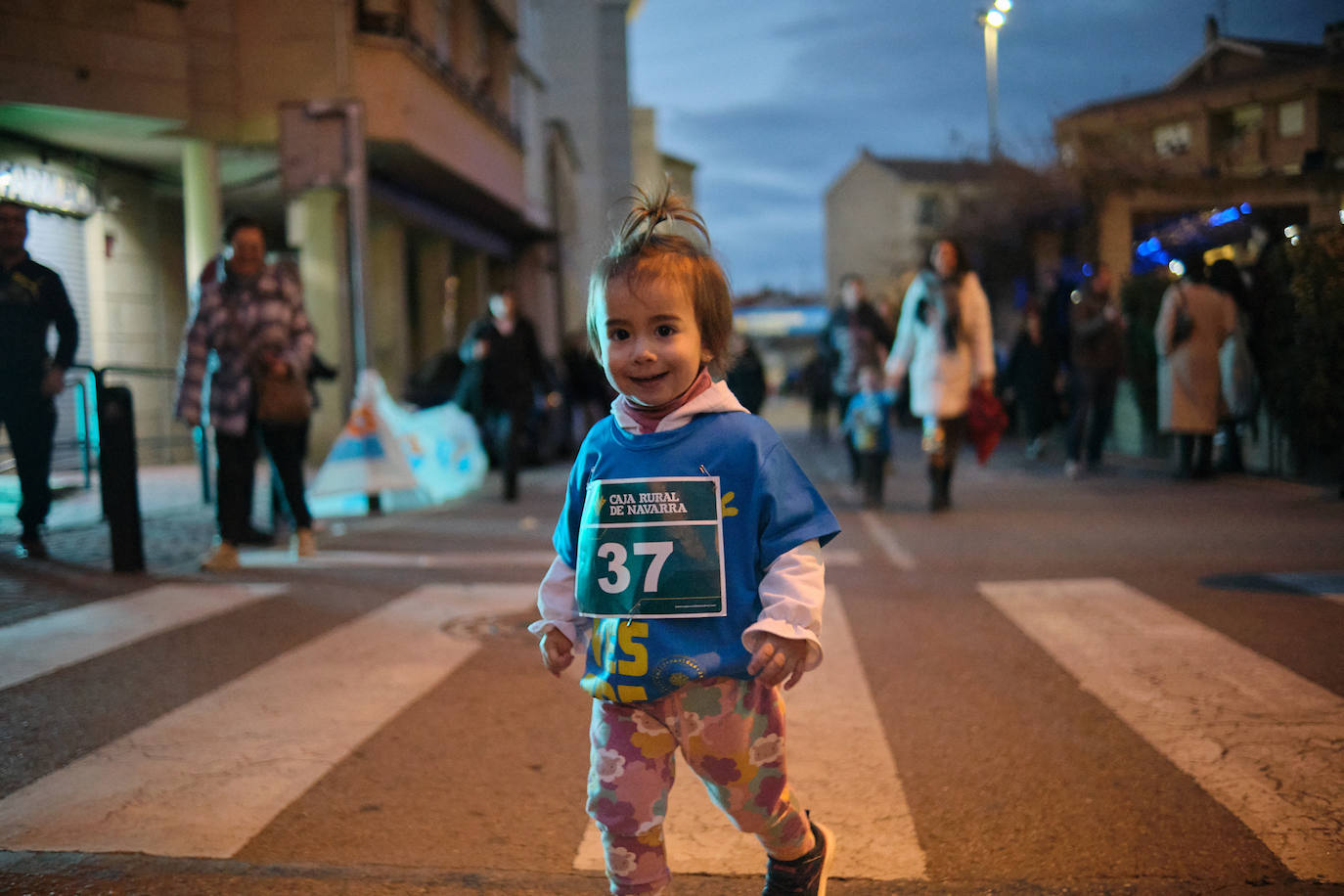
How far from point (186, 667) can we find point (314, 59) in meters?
11.8

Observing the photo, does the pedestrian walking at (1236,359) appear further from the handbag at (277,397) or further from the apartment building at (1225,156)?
the handbag at (277,397)

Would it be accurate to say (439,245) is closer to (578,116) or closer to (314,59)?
(314,59)

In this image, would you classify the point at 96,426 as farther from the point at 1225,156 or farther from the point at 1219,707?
the point at 1225,156

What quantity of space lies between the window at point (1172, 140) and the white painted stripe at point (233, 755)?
15.8 m

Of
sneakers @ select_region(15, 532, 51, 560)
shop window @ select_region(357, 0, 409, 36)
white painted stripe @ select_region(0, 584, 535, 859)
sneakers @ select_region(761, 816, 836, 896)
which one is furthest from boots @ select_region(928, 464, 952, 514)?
shop window @ select_region(357, 0, 409, 36)

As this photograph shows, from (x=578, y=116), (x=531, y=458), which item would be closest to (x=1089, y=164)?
(x=531, y=458)

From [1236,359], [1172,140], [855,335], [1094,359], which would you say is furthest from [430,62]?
[1236,359]

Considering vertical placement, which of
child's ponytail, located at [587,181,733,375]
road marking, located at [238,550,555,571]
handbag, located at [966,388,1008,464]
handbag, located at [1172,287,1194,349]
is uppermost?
handbag, located at [1172,287,1194,349]

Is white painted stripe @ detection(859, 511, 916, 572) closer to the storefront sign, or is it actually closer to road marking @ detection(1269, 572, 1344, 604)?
road marking @ detection(1269, 572, 1344, 604)

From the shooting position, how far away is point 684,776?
12.5 ft

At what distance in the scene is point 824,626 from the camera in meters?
Answer: 5.77

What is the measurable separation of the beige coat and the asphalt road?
4.17 metres

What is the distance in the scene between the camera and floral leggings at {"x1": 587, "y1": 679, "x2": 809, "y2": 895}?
2330 mm

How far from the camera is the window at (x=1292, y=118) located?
378 inches
